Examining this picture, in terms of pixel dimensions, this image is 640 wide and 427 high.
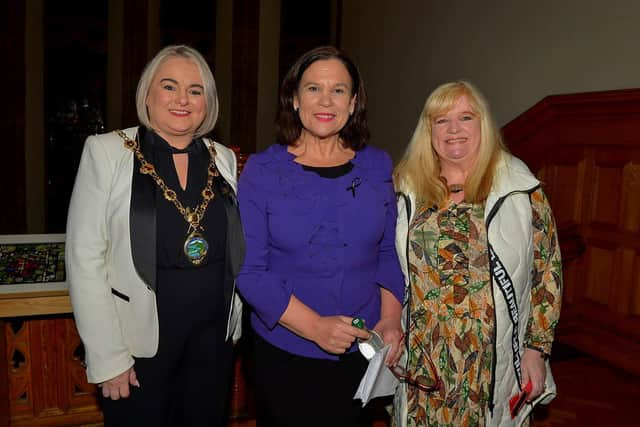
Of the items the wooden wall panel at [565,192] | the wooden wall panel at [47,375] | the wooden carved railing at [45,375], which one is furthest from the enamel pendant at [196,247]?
the wooden wall panel at [565,192]

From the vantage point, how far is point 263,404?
1.82m

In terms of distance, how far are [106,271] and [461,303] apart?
3.79 ft

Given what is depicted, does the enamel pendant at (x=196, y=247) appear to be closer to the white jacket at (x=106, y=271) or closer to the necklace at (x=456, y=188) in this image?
the white jacket at (x=106, y=271)

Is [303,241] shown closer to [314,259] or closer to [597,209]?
[314,259]

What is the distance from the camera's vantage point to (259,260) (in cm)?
176

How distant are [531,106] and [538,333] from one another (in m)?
2.78

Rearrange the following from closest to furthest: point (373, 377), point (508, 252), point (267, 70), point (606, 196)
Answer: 1. point (373, 377)
2. point (508, 252)
3. point (606, 196)
4. point (267, 70)

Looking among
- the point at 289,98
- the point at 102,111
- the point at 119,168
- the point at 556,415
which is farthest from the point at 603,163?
the point at 102,111

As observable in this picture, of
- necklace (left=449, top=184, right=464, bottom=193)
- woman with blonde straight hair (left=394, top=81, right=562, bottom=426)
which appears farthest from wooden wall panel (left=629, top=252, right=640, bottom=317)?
necklace (left=449, top=184, right=464, bottom=193)

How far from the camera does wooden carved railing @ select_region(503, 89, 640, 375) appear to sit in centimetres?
335

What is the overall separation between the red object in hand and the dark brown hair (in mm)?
1007

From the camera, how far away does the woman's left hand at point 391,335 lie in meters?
1.85

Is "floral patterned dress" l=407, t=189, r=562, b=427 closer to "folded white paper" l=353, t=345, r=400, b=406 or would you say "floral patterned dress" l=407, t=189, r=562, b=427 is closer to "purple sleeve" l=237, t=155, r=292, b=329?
"folded white paper" l=353, t=345, r=400, b=406

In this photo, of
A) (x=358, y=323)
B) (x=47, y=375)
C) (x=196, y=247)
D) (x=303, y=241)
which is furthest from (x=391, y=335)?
(x=47, y=375)
